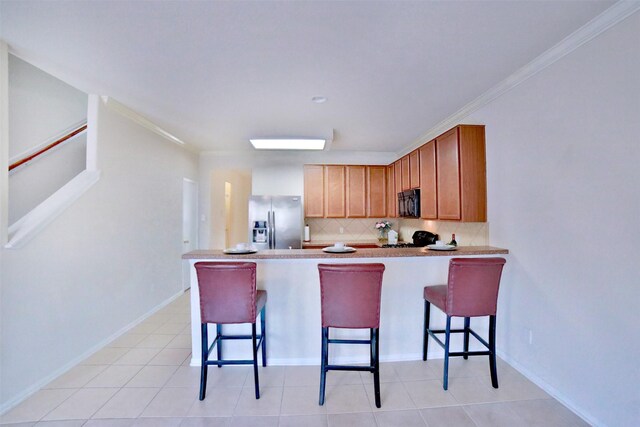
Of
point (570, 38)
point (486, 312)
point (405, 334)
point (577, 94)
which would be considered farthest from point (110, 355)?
point (570, 38)

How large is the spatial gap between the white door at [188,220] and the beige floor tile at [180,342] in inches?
71.1

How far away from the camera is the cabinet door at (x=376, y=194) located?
4.93 metres

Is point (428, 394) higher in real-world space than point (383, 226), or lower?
lower

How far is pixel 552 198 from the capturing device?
2.03 m

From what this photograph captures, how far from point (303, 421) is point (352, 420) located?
0.33 metres

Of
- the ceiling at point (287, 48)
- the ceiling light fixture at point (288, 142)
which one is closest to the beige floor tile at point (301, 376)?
the ceiling at point (287, 48)

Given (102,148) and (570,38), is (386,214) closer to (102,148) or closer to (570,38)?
(570,38)

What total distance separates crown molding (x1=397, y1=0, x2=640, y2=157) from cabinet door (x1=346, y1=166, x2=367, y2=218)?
6.69 ft

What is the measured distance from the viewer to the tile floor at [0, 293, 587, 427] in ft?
5.85

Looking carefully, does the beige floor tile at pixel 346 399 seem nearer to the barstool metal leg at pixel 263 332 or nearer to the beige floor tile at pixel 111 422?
the barstool metal leg at pixel 263 332

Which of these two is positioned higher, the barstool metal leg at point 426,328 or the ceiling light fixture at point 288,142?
the ceiling light fixture at point 288,142

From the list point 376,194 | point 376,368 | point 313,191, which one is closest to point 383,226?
point 376,194

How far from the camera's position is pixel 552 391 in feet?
6.60

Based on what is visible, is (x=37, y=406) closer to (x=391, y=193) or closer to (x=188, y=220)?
(x=188, y=220)
